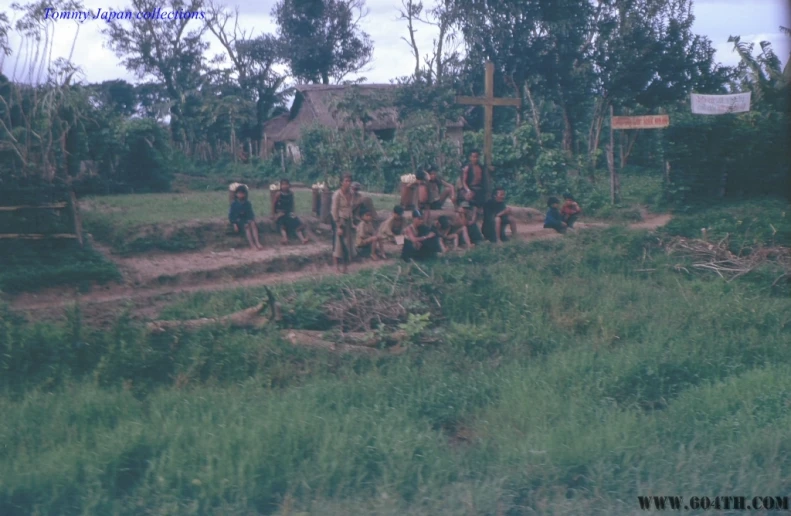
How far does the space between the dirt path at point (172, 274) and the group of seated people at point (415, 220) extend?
36 centimetres

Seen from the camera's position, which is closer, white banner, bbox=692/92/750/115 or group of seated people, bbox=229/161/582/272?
group of seated people, bbox=229/161/582/272

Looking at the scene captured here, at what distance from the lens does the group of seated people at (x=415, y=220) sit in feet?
39.4

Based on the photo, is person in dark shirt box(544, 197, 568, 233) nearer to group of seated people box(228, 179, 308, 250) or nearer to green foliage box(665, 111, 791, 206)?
green foliage box(665, 111, 791, 206)

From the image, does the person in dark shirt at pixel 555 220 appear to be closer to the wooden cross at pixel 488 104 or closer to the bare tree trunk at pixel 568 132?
the wooden cross at pixel 488 104

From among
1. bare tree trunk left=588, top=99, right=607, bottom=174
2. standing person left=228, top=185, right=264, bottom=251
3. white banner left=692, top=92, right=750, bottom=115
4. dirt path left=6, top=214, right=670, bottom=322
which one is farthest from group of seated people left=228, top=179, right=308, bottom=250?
bare tree trunk left=588, top=99, right=607, bottom=174

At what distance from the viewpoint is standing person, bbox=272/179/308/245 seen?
A: 550 inches

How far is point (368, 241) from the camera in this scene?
12484mm

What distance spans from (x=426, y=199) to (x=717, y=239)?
4960 mm

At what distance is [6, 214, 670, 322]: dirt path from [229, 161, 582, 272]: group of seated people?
36 centimetres

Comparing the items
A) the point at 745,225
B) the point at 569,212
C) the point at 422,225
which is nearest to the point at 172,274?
the point at 422,225

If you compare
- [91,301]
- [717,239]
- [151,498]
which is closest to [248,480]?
[151,498]

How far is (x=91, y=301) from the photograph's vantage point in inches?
403

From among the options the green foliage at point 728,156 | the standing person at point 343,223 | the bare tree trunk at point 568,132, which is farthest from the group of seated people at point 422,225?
the bare tree trunk at point 568,132

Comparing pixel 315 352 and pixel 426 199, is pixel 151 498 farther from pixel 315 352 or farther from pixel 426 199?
pixel 426 199
